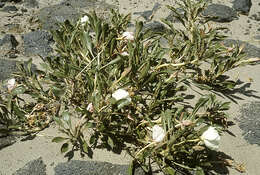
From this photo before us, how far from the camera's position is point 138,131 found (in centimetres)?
166

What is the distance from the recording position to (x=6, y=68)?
2.07 m

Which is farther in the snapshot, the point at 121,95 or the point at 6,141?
the point at 6,141

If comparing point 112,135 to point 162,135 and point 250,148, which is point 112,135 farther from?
point 250,148

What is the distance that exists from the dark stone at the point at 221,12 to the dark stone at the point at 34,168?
1980mm

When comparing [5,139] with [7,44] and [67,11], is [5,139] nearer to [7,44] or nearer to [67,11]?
[7,44]

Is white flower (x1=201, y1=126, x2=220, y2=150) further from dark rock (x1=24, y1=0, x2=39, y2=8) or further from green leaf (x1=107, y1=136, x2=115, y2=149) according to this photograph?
dark rock (x1=24, y1=0, x2=39, y2=8)

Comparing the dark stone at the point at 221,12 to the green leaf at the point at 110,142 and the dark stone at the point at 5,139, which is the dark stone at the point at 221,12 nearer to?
the green leaf at the point at 110,142

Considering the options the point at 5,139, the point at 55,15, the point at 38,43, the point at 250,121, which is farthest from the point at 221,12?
the point at 5,139

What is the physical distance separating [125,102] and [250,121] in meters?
0.85

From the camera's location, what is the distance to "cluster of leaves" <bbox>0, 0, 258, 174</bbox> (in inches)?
61.4

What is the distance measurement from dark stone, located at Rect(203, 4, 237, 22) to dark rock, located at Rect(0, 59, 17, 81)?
1718 millimetres

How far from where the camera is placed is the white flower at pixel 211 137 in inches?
54.0

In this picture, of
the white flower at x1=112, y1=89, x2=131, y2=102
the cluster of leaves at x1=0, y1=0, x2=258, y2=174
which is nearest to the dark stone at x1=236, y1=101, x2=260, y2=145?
the cluster of leaves at x1=0, y1=0, x2=258, y2=174

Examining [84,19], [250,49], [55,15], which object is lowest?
[250,49]
